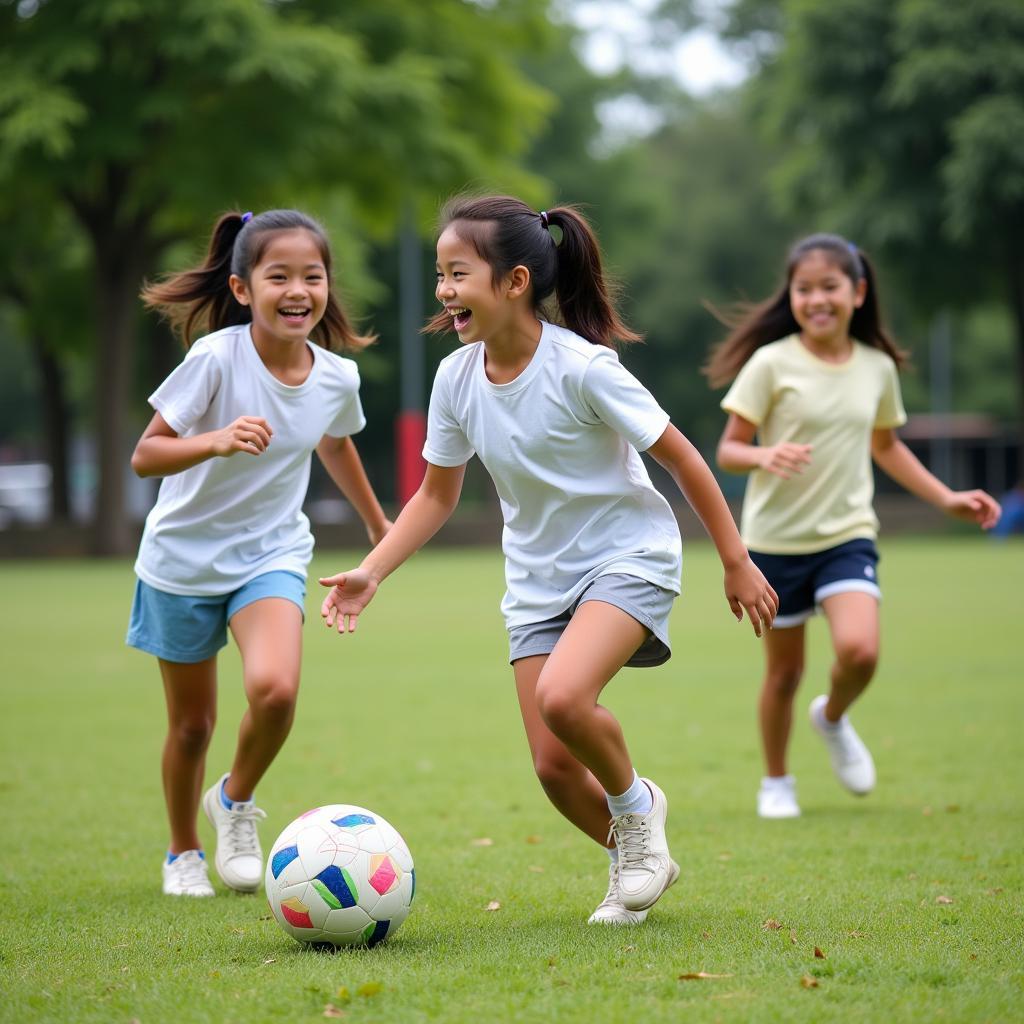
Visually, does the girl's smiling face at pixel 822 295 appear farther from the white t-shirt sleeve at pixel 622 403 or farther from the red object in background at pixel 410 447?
the red object in background at pixel 410 447

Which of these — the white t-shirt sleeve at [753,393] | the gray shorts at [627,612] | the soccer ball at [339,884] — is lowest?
the soccer ball at [339,884]

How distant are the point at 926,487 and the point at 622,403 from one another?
2.93 meters

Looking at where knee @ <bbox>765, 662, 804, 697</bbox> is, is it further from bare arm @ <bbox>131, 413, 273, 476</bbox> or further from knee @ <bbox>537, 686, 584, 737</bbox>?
bare arm @ <bbox>131, 413, 273, 476</bbox>

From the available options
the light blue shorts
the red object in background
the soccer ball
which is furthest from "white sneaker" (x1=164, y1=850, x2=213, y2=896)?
the red object in background

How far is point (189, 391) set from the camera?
543cm

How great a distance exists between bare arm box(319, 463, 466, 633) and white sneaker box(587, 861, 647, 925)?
1142mm

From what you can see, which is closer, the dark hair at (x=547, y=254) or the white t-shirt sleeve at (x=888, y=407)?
the dark hair at (x=547, y=254)

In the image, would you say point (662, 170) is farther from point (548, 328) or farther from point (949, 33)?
point (548, 328)

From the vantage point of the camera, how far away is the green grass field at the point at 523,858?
154 inches

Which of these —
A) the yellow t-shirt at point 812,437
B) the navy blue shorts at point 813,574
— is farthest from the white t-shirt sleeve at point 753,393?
the navy blue shorts at point 813,574

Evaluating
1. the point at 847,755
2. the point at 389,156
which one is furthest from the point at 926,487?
the point at 389,156

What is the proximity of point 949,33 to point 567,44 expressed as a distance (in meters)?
18.5

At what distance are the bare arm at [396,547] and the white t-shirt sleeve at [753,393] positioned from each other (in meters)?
2.24

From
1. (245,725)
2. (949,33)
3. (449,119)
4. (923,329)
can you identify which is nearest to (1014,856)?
(245,725)
